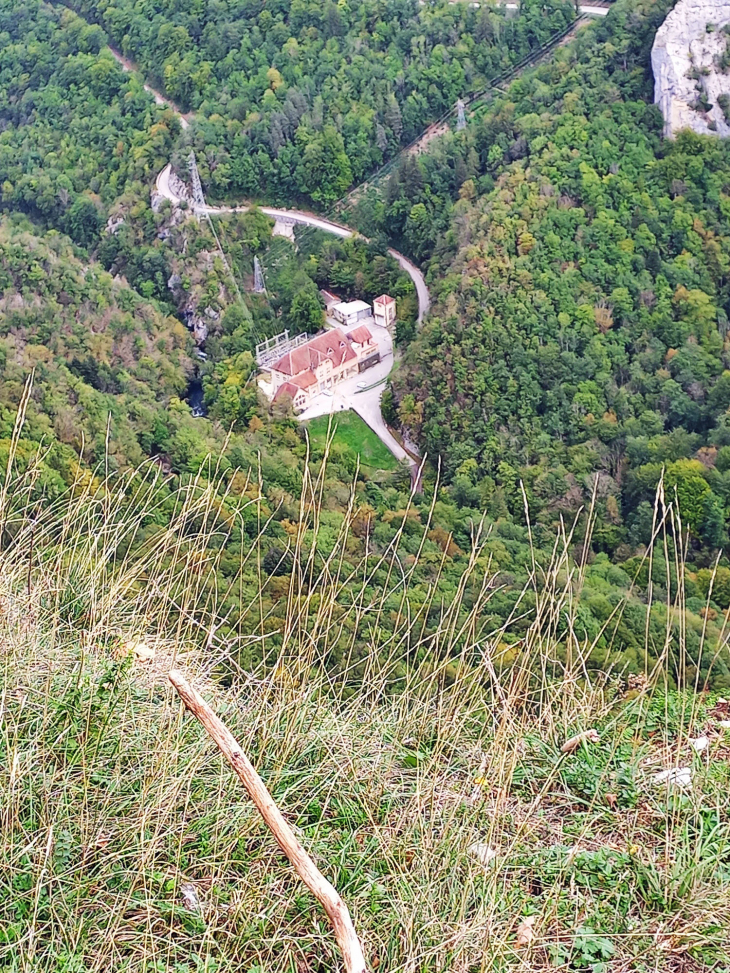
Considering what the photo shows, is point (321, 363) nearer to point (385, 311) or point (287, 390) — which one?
point (287, 390)

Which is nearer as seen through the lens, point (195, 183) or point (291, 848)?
point (291, 848)

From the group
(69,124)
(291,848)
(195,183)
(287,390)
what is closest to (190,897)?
(291,848)

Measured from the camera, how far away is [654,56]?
26484 millimetres

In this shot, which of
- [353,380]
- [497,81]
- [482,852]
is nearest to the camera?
[482,852]

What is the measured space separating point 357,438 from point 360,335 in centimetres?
434

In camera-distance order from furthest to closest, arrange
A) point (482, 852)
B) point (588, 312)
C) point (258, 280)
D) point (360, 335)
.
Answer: point (258, 280)
point (360, 335)
point (588, 312)
point (482, 852)

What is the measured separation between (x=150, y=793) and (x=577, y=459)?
57.2 ft

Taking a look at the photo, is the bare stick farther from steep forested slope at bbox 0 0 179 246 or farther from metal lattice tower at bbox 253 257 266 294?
steep forested slope at bbox 0 0 179 246

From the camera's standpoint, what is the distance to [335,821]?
4.00m

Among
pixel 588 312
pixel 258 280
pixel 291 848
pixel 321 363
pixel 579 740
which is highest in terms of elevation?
pixel 291 848

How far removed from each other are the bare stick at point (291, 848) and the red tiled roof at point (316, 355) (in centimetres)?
2267

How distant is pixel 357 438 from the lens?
2434 cm

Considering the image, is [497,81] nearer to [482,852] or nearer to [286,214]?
[286,214]

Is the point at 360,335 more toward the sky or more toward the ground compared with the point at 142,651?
more toward the ground
